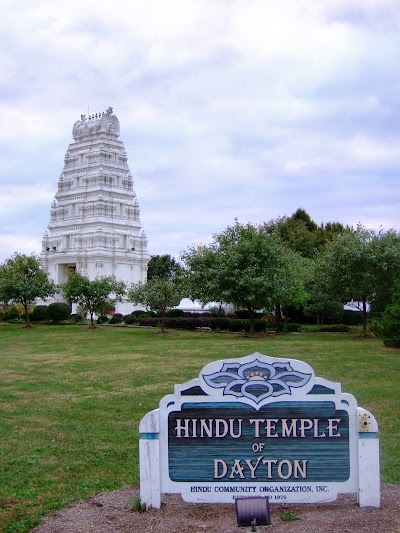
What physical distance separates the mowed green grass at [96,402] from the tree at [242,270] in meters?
5.43

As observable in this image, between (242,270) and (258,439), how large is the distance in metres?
25.1

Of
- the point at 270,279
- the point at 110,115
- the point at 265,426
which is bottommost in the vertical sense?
the point at 265,426

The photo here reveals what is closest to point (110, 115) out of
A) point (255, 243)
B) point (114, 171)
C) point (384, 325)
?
point (114, 171)

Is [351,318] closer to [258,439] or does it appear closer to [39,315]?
[39,315]

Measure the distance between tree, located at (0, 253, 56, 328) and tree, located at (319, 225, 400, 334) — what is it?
19492 millimetres

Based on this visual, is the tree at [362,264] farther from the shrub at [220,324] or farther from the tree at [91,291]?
the tree at [91,291]

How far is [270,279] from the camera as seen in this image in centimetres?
3095

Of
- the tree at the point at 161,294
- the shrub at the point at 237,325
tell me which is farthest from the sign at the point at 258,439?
the shrub at the point at 237,325

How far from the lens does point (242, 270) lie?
30938mm

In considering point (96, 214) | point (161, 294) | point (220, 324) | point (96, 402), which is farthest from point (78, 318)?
point (96, 402)

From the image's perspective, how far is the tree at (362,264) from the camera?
28.4 m

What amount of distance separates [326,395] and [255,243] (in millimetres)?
25526

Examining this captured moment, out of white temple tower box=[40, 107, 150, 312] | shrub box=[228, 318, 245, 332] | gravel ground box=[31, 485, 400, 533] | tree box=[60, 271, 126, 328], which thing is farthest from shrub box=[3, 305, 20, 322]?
gravel ground box=[31, 485, 400, 533]

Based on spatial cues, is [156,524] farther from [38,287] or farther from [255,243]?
[38,287]
